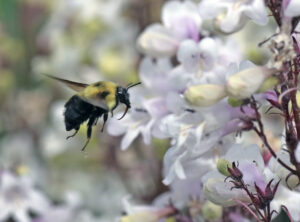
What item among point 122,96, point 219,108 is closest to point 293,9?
point 219,108

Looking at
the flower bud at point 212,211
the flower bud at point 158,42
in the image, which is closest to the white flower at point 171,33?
the flower bud at point 158,42

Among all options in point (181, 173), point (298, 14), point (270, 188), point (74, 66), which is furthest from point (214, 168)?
point (74, 66)

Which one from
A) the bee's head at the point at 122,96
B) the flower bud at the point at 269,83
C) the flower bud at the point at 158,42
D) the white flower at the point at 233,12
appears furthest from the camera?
the flower bud at the point at 158,42

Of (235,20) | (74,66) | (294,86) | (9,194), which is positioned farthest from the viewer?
(74,66)

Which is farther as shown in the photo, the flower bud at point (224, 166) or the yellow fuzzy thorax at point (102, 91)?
the yellow fuzzy thorax at point (102, 91)

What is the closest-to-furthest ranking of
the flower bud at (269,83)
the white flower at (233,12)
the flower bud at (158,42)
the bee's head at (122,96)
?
the flower bud at (269,83) < the white flower at (233,12) < the bee's head at (122,96) < the flower bud at (158,42)

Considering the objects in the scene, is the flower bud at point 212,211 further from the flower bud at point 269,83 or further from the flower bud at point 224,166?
the flower bud at point 269,83

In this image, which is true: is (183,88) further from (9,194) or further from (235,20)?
(9,194)
